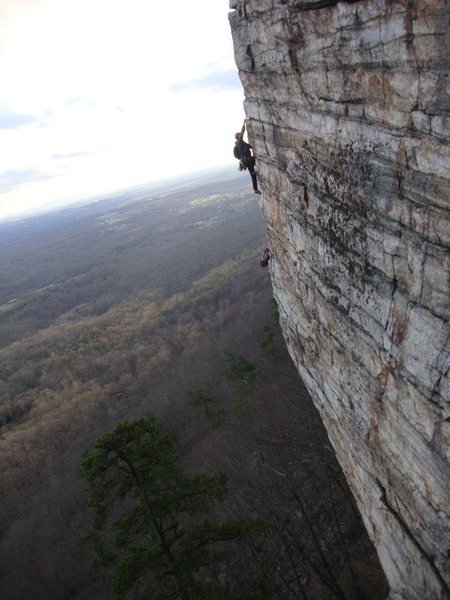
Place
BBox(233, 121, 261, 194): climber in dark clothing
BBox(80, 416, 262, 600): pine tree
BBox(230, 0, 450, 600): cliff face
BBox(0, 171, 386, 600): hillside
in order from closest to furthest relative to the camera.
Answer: BBox(230, 0, 450, 600): cliff face < BBox(80, 416, 262, 600): pine tree < BBox(233, 121, 261, 194): climber in dark clothing < BBox(0, 171, 386, 600): hillside

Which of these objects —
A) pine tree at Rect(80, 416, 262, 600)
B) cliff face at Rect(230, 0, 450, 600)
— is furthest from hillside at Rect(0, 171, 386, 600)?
cliff face at Rect(230, 0, 450, 600)

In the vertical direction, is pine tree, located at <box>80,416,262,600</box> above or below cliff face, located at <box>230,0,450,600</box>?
below

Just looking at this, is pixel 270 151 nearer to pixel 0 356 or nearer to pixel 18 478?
pixel 18 478

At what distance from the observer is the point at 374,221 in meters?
5.41

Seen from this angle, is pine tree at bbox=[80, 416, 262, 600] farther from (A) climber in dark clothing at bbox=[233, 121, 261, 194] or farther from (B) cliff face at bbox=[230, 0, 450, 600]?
(A) climber in dark clothing at bbox=[233, 121, 261, 194]

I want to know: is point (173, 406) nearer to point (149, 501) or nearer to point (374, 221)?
point (149, 501)

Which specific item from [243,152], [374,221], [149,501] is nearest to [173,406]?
[149,501]

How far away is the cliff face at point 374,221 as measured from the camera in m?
4.38

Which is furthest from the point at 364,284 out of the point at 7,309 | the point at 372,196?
the point at 7,309

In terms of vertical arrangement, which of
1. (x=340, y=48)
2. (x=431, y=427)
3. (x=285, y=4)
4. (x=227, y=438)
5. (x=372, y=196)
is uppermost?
(x=285, y=4)

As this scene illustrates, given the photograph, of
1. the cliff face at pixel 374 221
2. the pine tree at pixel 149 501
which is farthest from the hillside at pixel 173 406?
the cliff face at pixel 374 221

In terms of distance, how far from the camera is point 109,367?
6519cm

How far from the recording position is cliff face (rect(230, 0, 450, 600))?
14.4ft

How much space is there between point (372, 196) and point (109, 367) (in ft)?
208
